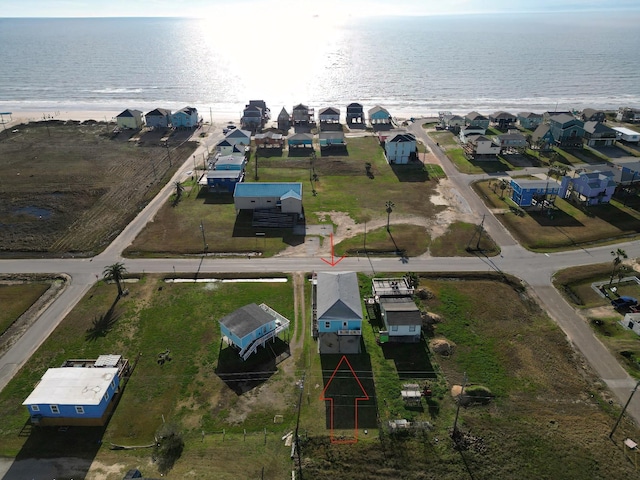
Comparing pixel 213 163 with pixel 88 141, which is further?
pixel 88 141

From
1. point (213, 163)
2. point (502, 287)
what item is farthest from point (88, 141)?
point (502, 287)

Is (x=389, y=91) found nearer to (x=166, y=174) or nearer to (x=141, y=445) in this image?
(x=166, y=174)

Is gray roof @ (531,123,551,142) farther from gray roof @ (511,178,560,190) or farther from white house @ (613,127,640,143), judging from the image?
gray roof @ (511,178,560,190)

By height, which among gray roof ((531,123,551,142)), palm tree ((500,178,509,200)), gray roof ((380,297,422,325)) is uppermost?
gray roof ((531,123,551,142))

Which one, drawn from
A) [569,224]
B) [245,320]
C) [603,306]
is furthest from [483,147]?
[245,320]

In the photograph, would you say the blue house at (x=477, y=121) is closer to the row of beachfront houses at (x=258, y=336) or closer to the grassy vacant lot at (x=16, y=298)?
the row of beachfront houses at (x=258, y=336)

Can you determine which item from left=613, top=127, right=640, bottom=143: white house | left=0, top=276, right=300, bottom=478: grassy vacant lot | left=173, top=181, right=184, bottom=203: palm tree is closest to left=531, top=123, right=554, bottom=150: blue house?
left=613, top=127, right=640, bottom=143: white house
